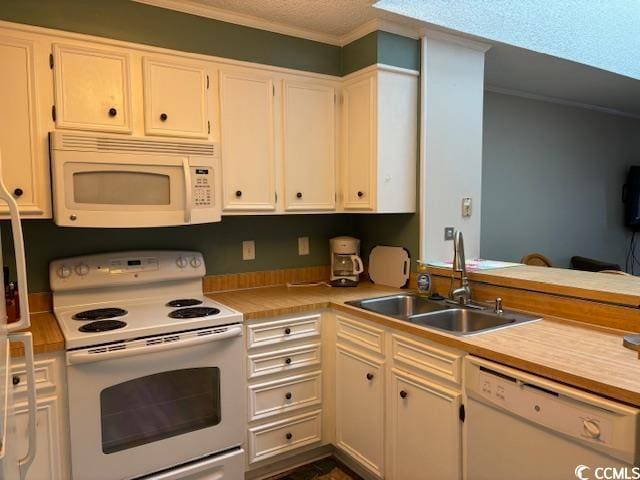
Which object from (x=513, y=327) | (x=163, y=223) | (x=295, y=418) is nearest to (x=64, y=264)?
(x=163, y=223)

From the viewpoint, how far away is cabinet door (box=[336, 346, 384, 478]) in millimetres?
2166

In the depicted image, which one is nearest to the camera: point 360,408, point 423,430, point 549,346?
point 549,346

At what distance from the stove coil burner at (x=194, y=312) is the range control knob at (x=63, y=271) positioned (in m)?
0.55

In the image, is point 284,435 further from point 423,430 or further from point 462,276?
point 462,276

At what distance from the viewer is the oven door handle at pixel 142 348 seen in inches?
68.2

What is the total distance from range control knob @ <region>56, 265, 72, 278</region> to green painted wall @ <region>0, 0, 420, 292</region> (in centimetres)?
11

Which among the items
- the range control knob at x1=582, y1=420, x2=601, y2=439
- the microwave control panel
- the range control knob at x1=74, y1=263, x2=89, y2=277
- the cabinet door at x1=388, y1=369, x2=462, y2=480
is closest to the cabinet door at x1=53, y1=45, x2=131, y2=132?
the microwave control panel

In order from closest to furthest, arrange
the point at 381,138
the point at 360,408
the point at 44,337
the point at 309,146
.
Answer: the point at 44,337
the point at 360,408
the point at 381,138
the point at 309,146

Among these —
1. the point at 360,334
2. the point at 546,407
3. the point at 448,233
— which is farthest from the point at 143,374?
the point at 448,233

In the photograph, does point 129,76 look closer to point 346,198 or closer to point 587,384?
point 346,198

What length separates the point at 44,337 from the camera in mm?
1792

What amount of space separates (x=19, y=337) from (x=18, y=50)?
1373 mm

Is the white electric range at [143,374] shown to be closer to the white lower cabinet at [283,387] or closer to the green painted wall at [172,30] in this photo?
the white lower cabinet at [283,387]

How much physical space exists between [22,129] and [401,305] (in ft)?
6.60
